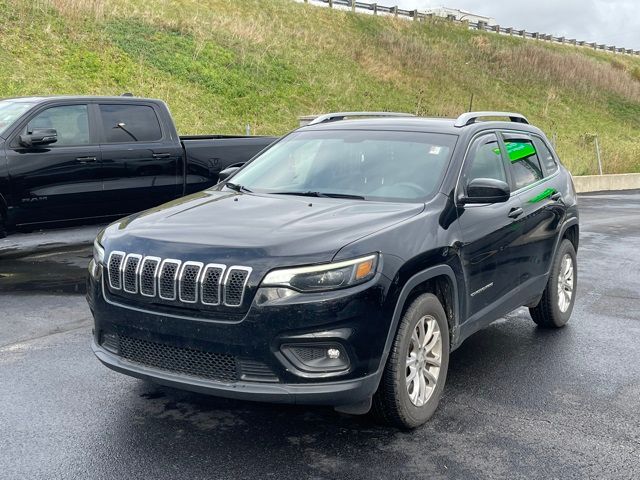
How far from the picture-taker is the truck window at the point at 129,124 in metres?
9.18

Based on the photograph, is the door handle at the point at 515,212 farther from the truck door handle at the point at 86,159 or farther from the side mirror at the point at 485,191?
the truck door handle at the point at 86,159

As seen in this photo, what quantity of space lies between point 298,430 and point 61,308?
342 centimetres

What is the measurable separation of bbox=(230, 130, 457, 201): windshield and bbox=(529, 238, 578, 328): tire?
1.86 meters

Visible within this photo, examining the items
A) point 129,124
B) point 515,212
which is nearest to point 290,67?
point 129,124

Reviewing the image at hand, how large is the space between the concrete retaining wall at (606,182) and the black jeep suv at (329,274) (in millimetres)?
16973

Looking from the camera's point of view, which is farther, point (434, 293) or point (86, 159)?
point (86, 159)

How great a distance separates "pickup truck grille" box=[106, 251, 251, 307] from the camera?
3600mm

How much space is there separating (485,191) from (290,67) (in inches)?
1065

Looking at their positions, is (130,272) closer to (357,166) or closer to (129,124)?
(357,166)

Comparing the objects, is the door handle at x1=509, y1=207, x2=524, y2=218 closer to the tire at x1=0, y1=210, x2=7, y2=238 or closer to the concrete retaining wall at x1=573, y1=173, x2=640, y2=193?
the tire at x1=0, y1=210, x2=7, y2=238

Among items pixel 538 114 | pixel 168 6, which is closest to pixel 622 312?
pixel 168 6

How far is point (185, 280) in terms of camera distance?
3660mm

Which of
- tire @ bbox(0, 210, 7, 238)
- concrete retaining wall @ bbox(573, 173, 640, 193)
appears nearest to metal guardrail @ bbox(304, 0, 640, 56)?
concrete retaining wall @ bbox(573, 173, 640, 193)

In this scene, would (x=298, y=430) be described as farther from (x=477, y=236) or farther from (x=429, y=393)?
(x=477, y=236)
